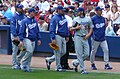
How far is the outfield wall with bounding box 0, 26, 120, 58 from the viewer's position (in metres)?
16.7

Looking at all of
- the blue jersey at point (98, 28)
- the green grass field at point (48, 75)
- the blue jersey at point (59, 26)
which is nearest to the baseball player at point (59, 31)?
the blue jersey at point (59, 26)

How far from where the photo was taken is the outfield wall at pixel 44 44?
54.9 feet

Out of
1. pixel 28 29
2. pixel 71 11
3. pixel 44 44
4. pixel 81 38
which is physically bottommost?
pixel 44 44

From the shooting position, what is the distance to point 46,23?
18234mm

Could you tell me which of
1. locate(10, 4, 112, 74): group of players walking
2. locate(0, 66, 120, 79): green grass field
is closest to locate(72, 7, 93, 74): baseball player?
locate(10, 4, 112, 74): group of players walking

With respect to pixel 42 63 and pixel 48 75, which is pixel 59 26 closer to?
pixel 48 75

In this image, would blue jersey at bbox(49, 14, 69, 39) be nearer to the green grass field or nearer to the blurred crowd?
the green grass field

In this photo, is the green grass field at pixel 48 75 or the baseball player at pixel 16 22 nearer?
the green grass field at pixel 48 75

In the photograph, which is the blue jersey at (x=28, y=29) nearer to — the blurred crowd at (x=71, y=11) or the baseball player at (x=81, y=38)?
the baseball player at (x=81, y=38)

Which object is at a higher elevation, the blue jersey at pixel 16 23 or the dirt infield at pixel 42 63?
the blue jersey at pixel 16 23

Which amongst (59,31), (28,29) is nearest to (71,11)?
(59,31)

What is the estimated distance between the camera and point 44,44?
59.2 feet

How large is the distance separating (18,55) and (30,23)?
132 centimetres

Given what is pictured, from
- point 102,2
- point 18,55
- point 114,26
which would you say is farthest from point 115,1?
point 18,55
